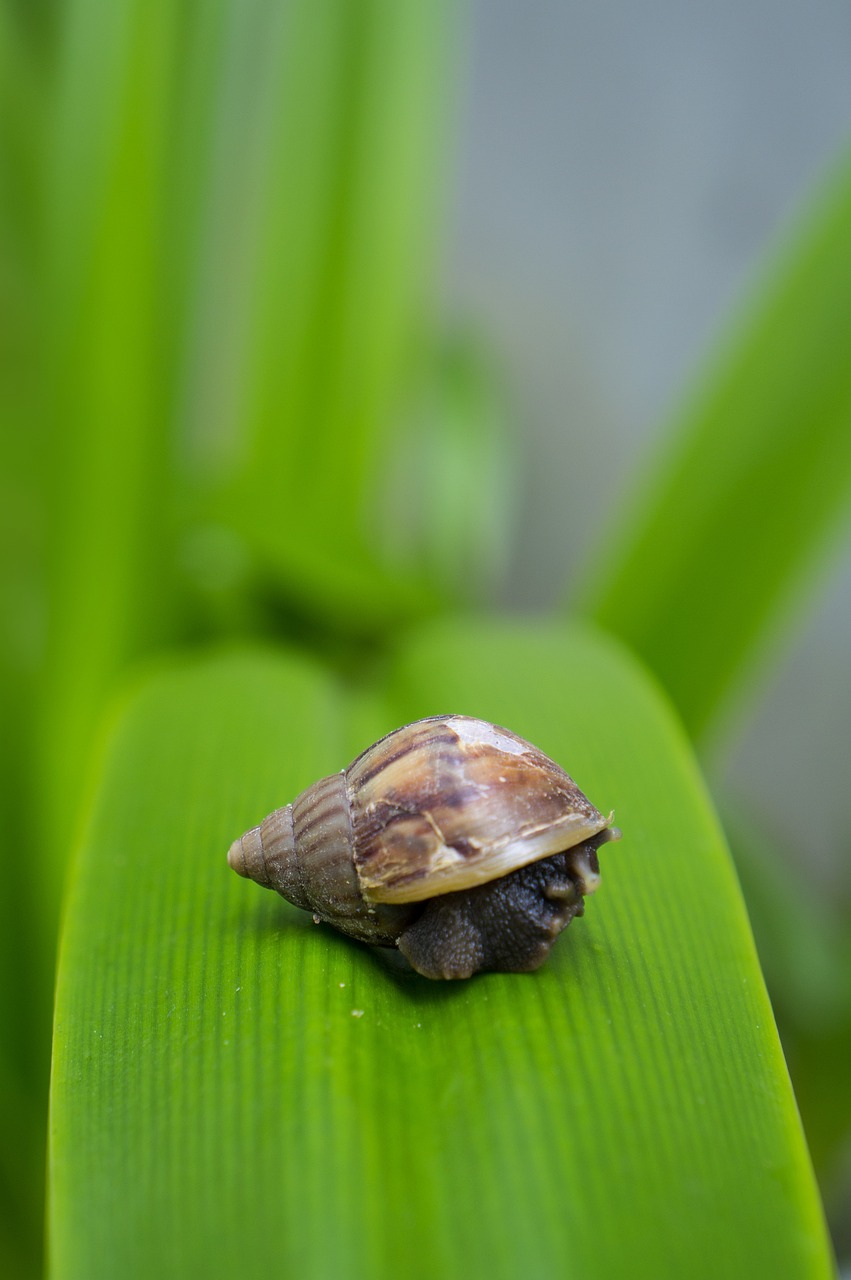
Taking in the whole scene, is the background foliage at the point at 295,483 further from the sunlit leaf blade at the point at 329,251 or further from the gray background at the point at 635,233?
the gray background at the point at 635,233

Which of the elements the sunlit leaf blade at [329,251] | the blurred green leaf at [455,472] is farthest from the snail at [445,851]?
the blurred green leaf at [455,472]

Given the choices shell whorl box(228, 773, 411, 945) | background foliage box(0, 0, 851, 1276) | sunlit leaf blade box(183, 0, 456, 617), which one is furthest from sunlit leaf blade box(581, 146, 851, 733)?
shell whorl box(228, 773, 411, 945)

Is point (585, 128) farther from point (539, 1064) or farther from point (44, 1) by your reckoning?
point (539, 1064)

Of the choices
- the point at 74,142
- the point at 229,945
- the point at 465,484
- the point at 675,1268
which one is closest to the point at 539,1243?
the point at 675,1268

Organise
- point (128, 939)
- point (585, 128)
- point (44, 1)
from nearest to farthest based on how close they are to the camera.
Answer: point (128, 939), point (44, 1), point (585, 128)

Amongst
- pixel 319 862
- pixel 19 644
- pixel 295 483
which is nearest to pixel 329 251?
pixel 295 483

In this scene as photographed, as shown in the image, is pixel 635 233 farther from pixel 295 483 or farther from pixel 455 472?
pixel 295 483
